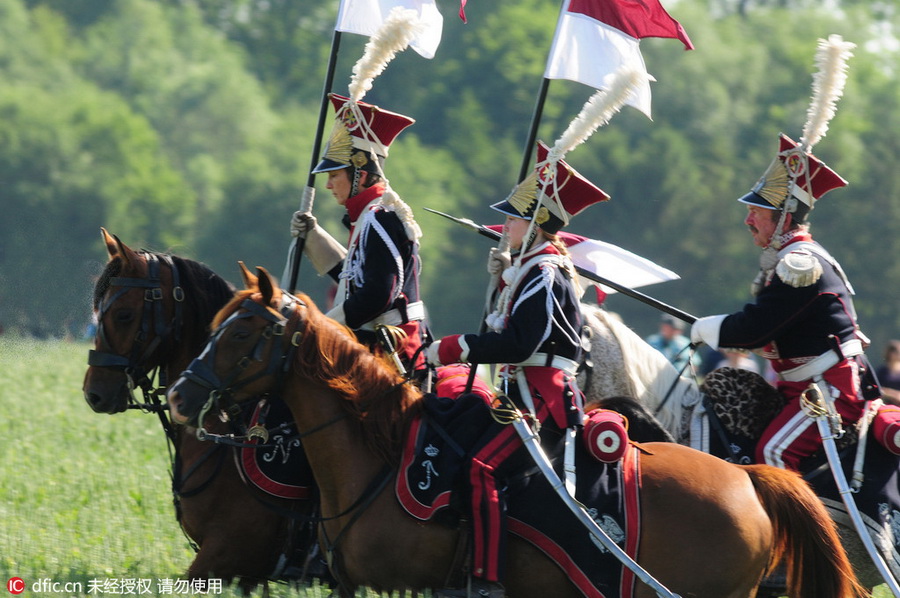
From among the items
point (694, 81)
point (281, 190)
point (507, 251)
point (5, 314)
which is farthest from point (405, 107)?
point (507, 251)

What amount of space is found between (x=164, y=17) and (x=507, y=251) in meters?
43.4

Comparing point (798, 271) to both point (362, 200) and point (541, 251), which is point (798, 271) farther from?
point (362, 200)

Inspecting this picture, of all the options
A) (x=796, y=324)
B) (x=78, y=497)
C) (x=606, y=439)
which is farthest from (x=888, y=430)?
Answer: (x=78, y=497)

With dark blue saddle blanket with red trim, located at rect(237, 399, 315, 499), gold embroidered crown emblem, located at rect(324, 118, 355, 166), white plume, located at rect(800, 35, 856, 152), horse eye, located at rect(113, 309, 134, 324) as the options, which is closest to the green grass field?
dark blue saddle blanket with red trim, located at rect(237, 399, 315, 499)

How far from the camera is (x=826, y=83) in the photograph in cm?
705

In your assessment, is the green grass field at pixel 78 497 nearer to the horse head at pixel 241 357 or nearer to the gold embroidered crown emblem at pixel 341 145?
the horse head at pixel 241 357

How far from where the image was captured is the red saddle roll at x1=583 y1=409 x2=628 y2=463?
590 centimetres

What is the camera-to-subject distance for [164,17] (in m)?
47.9

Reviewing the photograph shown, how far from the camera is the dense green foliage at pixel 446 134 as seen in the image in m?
37.9

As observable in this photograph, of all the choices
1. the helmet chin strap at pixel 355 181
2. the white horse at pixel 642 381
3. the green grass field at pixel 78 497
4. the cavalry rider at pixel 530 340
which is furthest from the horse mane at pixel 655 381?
the green grass field at pixel 78 497

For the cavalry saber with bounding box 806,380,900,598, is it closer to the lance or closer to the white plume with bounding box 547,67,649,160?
the white plume with bounding box 547,67,649,160

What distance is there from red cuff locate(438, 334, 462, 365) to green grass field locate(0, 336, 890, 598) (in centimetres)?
111

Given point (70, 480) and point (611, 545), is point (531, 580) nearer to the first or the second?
point (611, 545)

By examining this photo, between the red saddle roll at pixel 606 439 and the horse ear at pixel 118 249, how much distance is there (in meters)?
2.55
